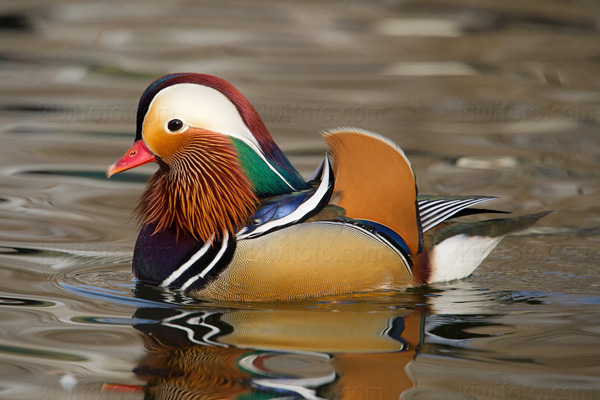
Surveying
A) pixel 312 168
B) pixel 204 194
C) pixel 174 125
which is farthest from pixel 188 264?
pixel 312 168

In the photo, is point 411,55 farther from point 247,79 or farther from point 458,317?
point 458,317

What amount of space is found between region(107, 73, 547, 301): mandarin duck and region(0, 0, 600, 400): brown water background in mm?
142

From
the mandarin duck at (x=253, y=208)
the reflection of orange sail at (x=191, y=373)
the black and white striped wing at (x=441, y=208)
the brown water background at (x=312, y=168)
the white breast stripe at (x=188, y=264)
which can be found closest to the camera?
the reflection of orange sail at (x=191, y=373)

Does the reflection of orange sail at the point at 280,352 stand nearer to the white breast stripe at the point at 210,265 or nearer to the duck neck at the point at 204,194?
the white breast stripe at the point at 210,265

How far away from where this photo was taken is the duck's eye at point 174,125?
475cm

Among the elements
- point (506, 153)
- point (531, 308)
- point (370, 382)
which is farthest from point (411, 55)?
point (370, 382)

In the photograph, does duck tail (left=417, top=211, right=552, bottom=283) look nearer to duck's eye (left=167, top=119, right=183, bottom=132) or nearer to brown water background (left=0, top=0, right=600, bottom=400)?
brown water background (left=0, top=0, right=600, bottom=400)

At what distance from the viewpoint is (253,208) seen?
481 centimetres

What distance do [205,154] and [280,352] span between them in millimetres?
1277

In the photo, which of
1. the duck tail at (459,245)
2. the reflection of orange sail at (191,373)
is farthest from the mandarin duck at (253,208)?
the reflection of orange sail at (191,373)

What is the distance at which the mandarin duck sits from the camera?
4664 mm

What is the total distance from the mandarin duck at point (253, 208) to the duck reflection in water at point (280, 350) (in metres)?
0.15

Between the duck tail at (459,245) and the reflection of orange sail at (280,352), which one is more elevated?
the duck tail at (459,245)

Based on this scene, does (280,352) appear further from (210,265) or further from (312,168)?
(312,168)
